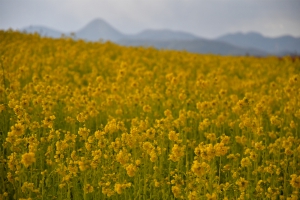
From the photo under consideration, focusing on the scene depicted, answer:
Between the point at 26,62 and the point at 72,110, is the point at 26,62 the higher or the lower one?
the higher one

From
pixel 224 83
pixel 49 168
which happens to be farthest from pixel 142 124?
pixel 224 83

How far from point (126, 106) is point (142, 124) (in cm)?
234

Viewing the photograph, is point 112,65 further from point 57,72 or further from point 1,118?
point 1,118

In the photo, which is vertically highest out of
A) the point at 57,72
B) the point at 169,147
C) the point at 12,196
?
the point at 57,72

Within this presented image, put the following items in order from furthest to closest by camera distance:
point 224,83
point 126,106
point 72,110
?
point 224,83 < point 126,106 < point 72,110

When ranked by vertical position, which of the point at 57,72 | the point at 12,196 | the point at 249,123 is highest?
the point at 57,72

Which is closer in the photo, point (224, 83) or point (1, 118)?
point (1, 118)

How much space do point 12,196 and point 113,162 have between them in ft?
4.09

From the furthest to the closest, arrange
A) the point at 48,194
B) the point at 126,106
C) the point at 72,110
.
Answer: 1. the point at 126,106
2. the point at 72,110
3. the point at 48,194

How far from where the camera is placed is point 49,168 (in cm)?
450

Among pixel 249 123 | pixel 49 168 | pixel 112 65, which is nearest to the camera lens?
pixel 49 168

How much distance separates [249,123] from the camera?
15.7ft

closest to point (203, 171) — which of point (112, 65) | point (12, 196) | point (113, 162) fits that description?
point (113, 162)

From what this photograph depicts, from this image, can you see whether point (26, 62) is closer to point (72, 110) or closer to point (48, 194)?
point (72, 110)
